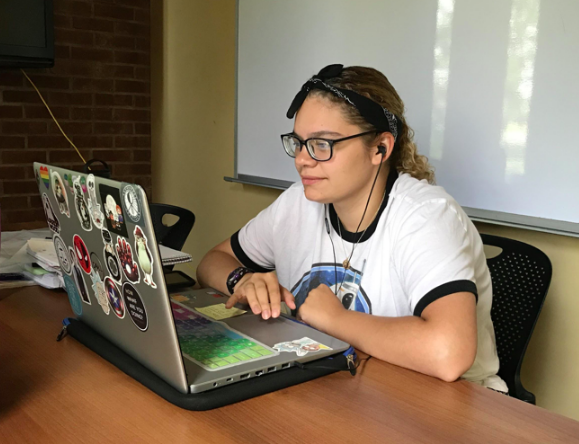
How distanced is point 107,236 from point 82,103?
269 cm

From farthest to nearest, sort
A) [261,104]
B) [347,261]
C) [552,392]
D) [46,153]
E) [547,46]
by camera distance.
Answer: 1. [46,153]
2. [261,104]
3. [552,392]
4. [547,46]
5. [347,261]

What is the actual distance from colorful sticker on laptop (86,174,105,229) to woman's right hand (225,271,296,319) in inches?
16.8

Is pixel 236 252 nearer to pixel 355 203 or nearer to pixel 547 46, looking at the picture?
pixel 355 203

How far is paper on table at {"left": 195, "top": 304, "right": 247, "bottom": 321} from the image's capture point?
1.25 meters

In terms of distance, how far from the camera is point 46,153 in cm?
329

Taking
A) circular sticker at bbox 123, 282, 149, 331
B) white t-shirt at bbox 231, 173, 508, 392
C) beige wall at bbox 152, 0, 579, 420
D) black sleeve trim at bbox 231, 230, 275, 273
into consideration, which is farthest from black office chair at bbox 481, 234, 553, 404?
beige wall at bbox 152, 0, 579, 420

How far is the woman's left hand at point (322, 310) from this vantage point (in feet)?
3.98

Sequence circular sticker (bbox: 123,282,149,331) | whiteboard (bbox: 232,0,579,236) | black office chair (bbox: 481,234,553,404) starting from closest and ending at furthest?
circular sticker (bbox: 123,282,149,331)
black office chair (bbox: 481,234,553,404)
whiteboard (bbox: 232,0,579,236)

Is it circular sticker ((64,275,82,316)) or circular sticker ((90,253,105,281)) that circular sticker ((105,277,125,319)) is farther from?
circular sticker ((64,275,82,316))

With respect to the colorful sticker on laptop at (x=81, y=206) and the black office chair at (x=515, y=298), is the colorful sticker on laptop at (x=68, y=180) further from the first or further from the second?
the black office chair at (x=515, y=298)

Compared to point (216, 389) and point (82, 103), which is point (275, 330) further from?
point (82, 103)

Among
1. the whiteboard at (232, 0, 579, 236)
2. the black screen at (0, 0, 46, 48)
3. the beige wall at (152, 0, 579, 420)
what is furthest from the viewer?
the beige wall at (152, 0, 579, 420)

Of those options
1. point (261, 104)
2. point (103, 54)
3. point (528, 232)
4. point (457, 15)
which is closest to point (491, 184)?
point (528, 232)

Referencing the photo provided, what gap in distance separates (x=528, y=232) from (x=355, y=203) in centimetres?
66
